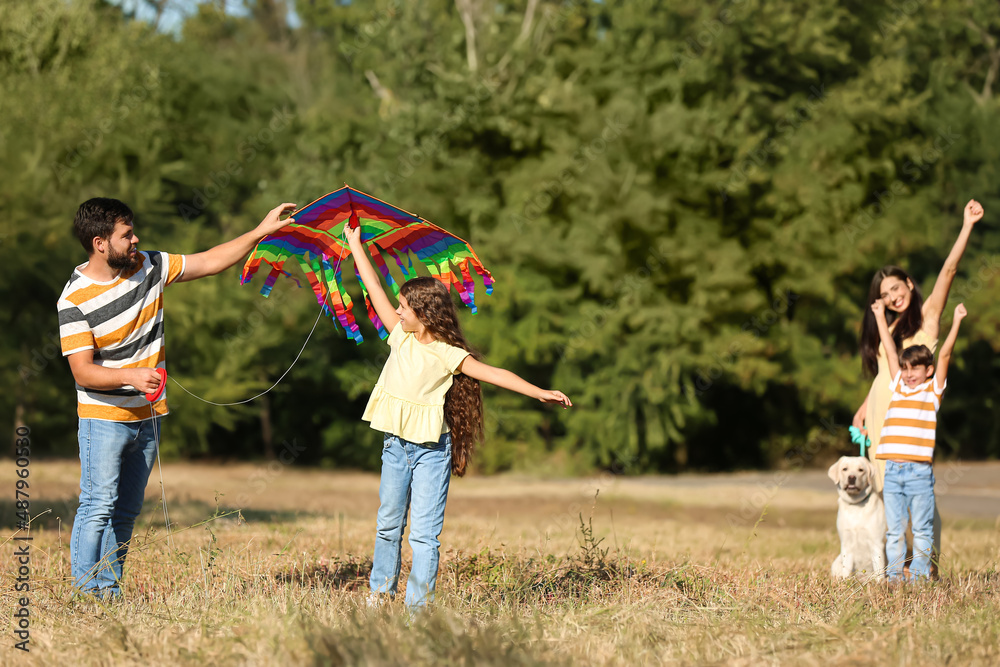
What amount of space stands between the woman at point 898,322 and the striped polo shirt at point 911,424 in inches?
5.7

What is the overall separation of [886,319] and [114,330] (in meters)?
5.19

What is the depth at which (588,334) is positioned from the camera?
20.4 metres

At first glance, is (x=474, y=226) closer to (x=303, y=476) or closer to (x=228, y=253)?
(x=303, y=476)

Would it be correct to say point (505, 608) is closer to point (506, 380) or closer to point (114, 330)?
point (506, 380)

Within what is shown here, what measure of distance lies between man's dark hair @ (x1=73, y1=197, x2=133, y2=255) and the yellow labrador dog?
4.69 metres

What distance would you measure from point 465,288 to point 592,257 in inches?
598

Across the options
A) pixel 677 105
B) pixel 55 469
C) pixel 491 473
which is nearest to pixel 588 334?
pixel 491 473

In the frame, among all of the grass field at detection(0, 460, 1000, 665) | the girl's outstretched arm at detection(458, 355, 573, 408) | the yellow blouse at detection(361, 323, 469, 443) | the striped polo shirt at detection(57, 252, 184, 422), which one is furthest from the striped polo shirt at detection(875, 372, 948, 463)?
the striped polo shirt at detection(57, 252, 184, 422)

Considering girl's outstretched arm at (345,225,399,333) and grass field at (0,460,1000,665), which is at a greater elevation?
girl's outstretched arm at (345,225,399,333)

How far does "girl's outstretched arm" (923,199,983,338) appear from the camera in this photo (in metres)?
6.27

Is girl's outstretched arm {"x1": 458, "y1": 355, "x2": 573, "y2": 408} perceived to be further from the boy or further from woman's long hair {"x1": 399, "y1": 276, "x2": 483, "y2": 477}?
the boy

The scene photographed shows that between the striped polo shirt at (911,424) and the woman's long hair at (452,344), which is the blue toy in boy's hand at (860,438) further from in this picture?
the woman's long hair at (452,344)

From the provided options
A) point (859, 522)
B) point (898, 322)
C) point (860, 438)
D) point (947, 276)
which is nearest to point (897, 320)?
point (898, 322)

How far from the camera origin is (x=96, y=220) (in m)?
4.64
